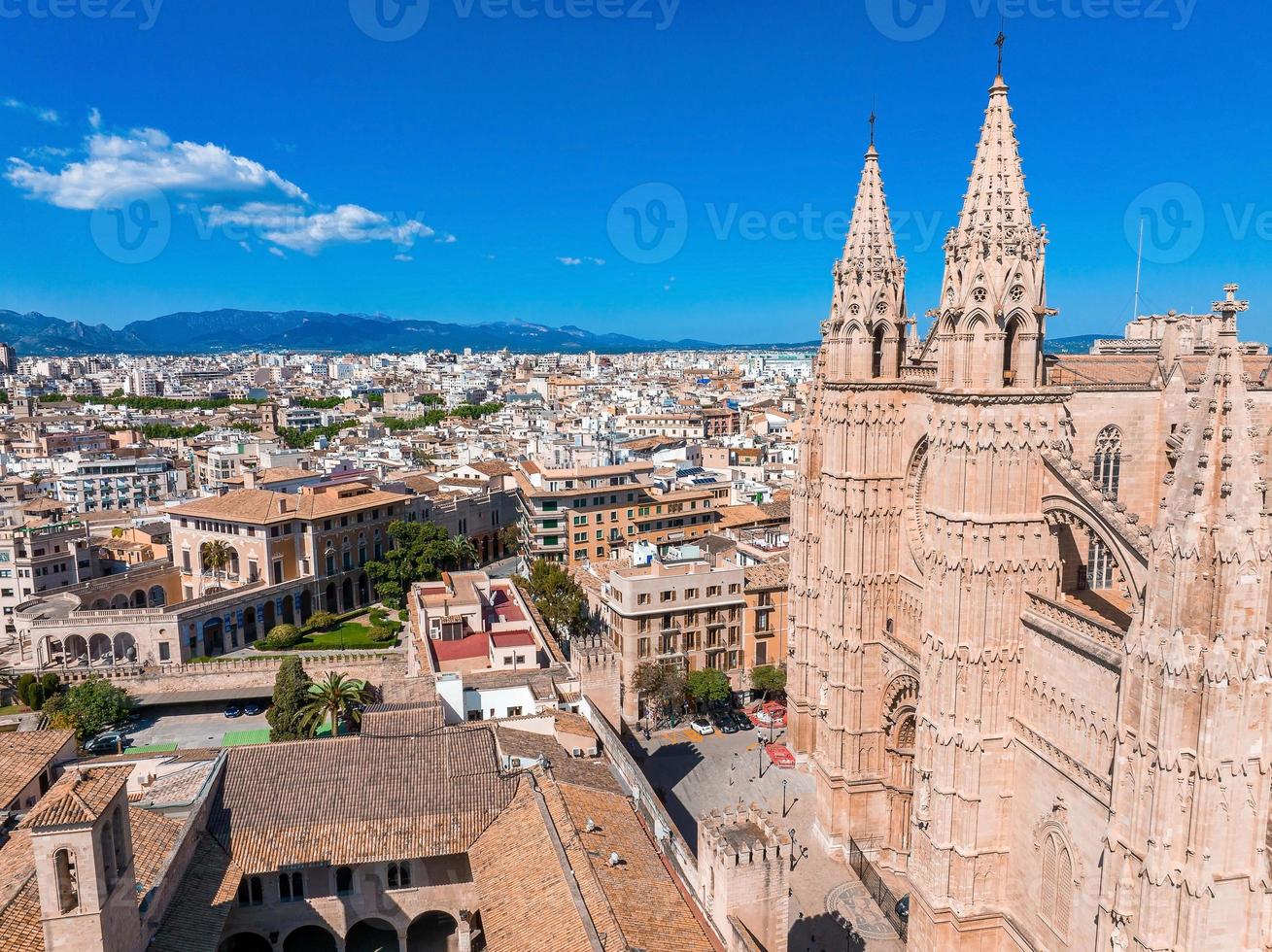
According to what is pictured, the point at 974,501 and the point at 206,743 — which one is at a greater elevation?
the point at 974,501

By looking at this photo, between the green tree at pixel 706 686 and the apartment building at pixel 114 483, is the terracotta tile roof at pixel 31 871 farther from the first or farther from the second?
the apartment building at pixel 114 483

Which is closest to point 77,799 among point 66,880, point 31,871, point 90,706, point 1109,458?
point 66,880

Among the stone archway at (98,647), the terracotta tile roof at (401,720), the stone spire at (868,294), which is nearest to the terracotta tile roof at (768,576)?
the stone spire at (868,294)

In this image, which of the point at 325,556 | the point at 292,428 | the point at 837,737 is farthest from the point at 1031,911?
the point at 292,428

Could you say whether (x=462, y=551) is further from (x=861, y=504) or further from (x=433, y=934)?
(x=433, y=934)

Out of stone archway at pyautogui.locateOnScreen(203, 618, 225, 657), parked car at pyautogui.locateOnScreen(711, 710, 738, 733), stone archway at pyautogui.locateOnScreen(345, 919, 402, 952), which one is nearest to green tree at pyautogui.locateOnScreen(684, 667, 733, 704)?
parked car at pyautogui.locateOnScreen(711, 710, 738, 733)

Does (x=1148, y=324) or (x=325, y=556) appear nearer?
(x=1148, y=324)

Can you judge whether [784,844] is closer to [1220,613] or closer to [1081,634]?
[1081,634]
